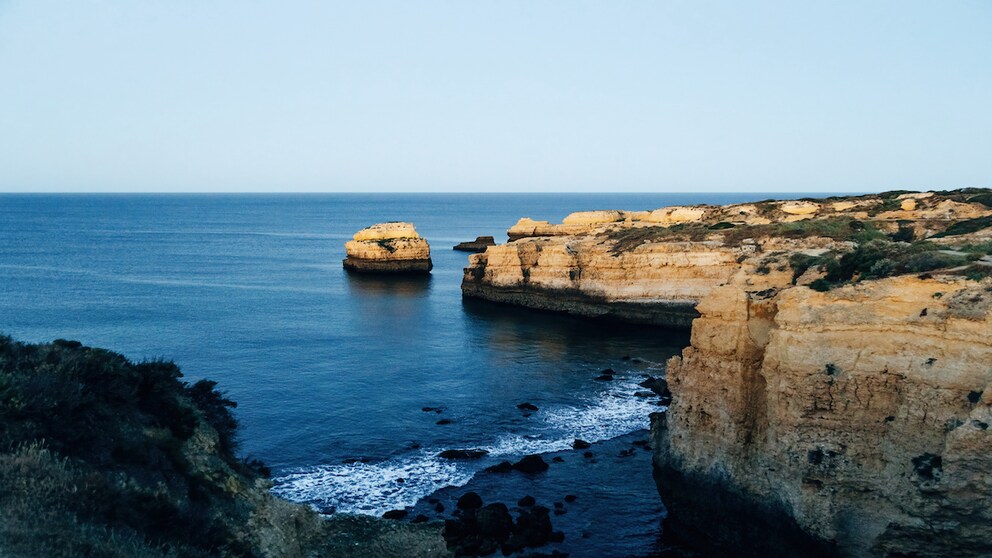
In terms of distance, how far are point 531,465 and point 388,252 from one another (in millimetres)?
69433

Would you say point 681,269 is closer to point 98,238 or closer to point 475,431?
point 475,431

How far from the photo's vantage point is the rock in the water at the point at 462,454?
32594 mm

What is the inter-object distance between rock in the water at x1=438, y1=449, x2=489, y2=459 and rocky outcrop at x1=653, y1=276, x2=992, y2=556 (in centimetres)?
1174

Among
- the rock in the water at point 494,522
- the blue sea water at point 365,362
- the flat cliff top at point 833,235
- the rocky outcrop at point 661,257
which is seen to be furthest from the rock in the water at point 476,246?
the rock in the water at point 494,522

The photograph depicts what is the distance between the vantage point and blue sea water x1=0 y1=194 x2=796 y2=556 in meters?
31.0

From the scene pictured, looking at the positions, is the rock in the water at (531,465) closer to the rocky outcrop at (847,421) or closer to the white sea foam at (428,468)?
the white sea foam at (428,468)

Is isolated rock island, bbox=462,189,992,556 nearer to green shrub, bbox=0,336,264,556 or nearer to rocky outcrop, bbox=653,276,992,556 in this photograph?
rocky outcrop, bbox=653,276,992,556

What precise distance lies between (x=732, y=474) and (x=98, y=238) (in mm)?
145853

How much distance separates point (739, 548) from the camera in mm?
21703

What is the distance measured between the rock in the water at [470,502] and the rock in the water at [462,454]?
4.67m

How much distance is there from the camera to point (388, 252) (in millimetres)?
97750

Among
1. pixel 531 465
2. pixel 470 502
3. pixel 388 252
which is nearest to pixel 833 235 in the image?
pixel 531 465

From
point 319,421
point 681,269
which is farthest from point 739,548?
point 681,269

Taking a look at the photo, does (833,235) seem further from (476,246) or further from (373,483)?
(476,246)
